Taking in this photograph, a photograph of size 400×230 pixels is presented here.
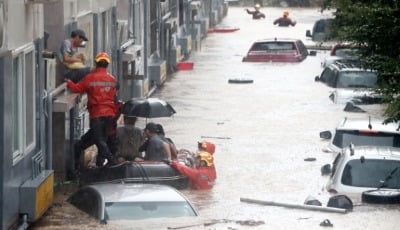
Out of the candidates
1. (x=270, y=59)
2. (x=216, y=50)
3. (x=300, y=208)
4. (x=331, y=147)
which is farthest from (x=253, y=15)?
(x=300, y=208)

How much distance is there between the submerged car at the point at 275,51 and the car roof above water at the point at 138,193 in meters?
32.7

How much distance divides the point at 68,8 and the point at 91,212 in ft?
19.6

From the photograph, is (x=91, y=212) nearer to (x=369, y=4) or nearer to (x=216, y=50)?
(x=369, y=4)

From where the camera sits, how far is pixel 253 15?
2945 inches

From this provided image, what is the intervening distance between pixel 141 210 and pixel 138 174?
4.00m

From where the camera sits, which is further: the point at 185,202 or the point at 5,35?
the point at 185,202

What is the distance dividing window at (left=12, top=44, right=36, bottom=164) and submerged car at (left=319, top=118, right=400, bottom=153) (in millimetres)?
6171

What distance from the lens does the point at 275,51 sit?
1994 inches

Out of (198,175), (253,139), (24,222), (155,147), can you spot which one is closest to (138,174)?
(198,175)

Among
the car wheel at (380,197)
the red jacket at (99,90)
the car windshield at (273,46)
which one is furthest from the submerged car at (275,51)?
the car wheel at (380,197)

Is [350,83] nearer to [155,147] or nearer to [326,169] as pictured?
[326,169]

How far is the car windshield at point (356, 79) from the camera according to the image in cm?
3634

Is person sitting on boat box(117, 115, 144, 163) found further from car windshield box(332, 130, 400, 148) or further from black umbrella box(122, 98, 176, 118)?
car windshield box(332, 130, 400, 148)

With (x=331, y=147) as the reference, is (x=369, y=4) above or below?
above
